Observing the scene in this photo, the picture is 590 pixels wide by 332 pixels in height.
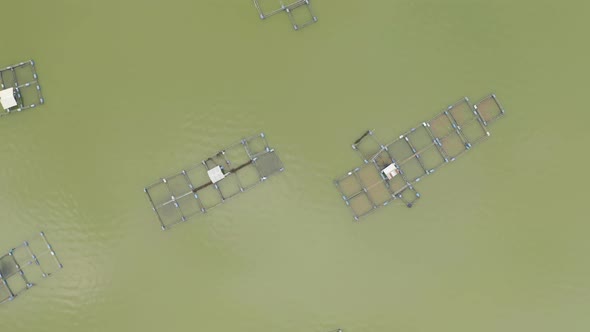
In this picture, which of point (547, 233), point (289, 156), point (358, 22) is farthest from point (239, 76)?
point (547, 233)

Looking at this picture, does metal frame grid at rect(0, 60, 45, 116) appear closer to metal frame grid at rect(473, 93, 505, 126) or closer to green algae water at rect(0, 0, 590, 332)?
green algae water at rect(0, 0, 590, 332)

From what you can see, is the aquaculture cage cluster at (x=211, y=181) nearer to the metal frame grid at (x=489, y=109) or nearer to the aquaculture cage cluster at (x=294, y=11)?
the aquaculture cage cluster at (x=294, y=11)

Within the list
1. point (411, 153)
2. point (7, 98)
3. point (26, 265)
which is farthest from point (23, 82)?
point (411, 153)

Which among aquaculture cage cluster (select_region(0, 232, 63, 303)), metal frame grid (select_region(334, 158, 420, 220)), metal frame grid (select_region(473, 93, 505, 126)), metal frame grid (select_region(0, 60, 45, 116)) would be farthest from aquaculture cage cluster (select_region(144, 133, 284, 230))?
metal frame grid (select_region(473, 93, 505, 126))

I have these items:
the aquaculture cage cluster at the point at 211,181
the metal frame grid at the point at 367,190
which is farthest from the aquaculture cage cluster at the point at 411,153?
the aquaculture cage cluster at the point at 211,181

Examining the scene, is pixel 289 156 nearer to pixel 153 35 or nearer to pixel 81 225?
pixel 153 35
